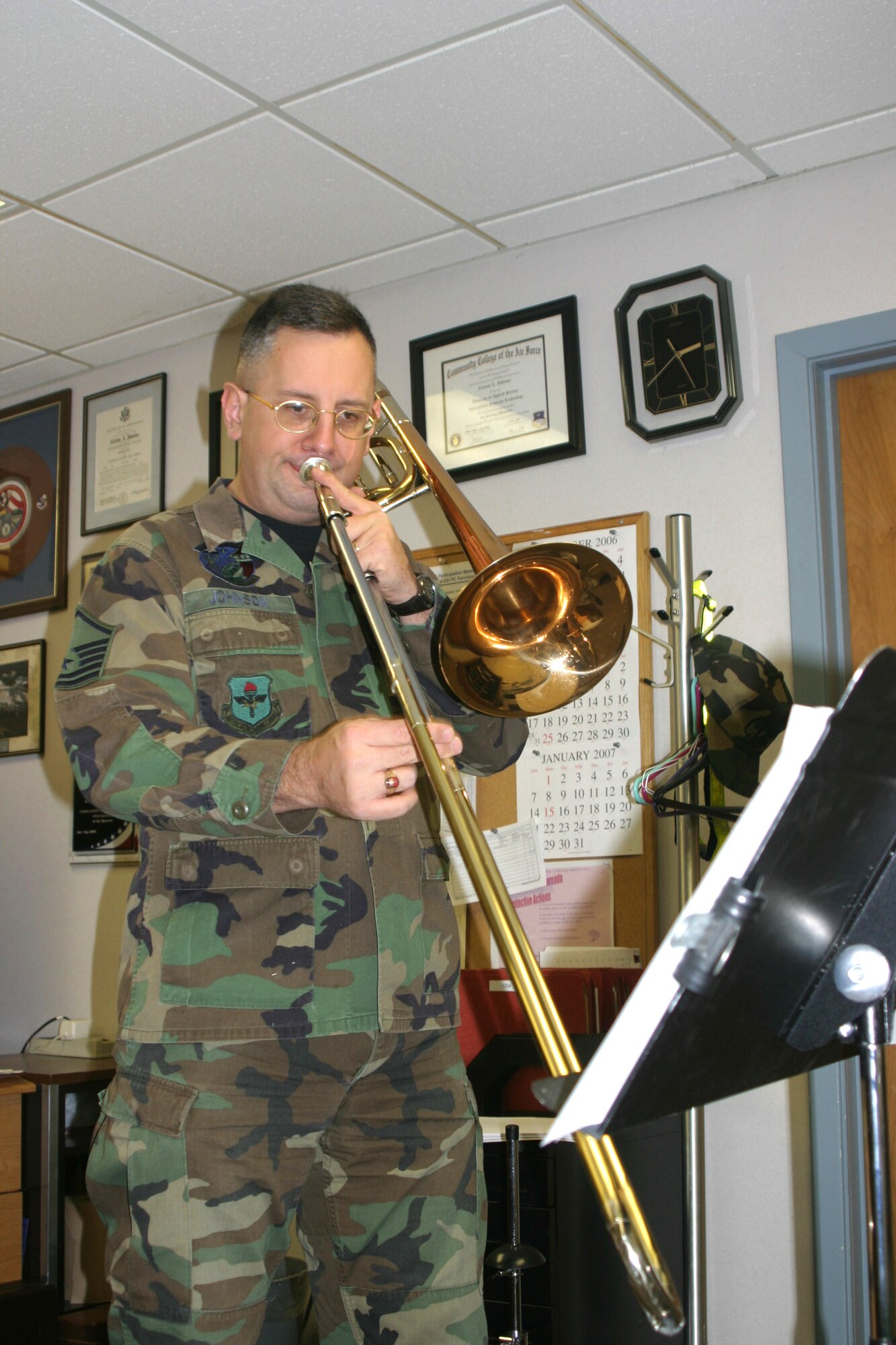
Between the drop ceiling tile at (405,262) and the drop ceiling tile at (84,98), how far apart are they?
2.25ft

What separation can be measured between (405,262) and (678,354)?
795 mm

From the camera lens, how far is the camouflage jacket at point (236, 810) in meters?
1.45

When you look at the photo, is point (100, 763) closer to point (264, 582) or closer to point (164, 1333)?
point (264, 582)

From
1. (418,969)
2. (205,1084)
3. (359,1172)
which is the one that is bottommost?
(359,1172)

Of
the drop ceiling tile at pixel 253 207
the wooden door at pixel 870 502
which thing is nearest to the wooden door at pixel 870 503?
the wooden door at pixel 870 502

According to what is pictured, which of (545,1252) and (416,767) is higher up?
(416,767)

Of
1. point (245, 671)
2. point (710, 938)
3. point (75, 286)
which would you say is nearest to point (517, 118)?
point (75, 286)

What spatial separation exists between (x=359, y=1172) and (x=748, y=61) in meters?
2.03

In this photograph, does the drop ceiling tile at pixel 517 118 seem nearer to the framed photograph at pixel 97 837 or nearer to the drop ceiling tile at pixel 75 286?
the drop ceiling tile at pixel 75 286

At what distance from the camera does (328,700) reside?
1.66 metres

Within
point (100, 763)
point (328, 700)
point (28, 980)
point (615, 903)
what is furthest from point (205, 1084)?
point (28, 980)

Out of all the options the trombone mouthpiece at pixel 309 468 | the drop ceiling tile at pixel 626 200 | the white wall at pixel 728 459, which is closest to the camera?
the trombone mouthpiece at pixel 309 468

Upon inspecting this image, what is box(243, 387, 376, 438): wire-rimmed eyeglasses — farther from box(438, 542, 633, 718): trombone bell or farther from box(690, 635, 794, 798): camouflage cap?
box(690, 635, 794, 798): camouflage cap

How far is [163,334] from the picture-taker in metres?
3.48
